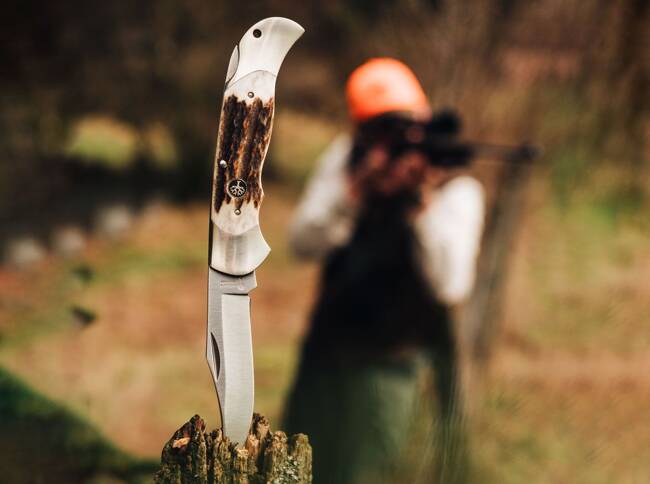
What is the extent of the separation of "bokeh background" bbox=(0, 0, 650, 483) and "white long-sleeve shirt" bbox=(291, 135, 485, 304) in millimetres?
247

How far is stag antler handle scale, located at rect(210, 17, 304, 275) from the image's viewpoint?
503mm

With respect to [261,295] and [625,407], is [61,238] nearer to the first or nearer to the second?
[261,295]

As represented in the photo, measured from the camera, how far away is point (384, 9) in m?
2.30

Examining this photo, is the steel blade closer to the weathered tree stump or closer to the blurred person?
the weathered tree stump

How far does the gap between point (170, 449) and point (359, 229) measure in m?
0.97

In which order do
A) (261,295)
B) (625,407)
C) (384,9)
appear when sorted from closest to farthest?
(384,9), (625,407), (261,295)

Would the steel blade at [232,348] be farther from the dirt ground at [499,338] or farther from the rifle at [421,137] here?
the rifle at [421,137]

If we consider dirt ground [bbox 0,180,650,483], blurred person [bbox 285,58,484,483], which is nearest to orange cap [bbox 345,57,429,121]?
blurred person [bbox 285,58,484,483]

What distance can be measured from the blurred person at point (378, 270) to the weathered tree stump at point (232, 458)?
0.82 m

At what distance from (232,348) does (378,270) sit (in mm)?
894

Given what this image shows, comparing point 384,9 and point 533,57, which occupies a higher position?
point 384,9

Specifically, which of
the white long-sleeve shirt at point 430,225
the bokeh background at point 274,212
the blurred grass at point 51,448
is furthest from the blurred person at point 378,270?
the blurred grass at point 51,448

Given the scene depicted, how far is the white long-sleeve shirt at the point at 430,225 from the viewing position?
1441 millimetres

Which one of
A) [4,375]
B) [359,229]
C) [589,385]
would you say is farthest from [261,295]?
[4,375]
